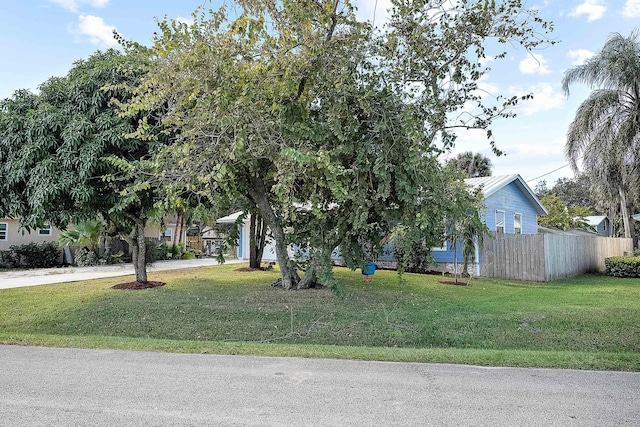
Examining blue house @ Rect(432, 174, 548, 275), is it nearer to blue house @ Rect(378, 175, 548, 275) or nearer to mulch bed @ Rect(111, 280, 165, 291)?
blue house @ Rect(378, 175, 548, 275)

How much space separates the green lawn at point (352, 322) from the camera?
242 inches

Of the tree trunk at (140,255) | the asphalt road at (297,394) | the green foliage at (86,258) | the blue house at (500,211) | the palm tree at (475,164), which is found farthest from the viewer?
the palm tree at (475,164)

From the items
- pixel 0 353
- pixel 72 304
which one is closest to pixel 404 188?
pixel 0 353

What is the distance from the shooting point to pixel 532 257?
15.5 m

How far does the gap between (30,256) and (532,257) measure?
2123 cm

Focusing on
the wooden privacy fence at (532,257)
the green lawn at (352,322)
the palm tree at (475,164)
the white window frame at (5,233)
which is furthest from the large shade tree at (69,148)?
the palm tree at (475,164)

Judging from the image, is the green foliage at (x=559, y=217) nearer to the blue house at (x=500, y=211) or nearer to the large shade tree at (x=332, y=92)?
the blue house at (x=500, y=211)

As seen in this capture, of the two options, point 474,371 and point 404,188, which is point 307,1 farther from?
point 474,371

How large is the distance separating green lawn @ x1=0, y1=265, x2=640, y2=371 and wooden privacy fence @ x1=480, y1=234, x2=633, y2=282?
8.86ft

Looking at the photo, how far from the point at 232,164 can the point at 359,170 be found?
2.49 metres

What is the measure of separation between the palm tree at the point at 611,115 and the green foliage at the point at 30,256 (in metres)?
23.7

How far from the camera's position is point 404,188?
802 cm

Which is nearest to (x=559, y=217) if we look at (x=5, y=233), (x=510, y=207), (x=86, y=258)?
(x=510, y=207)

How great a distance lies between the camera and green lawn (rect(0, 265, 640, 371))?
6145 millimetres
